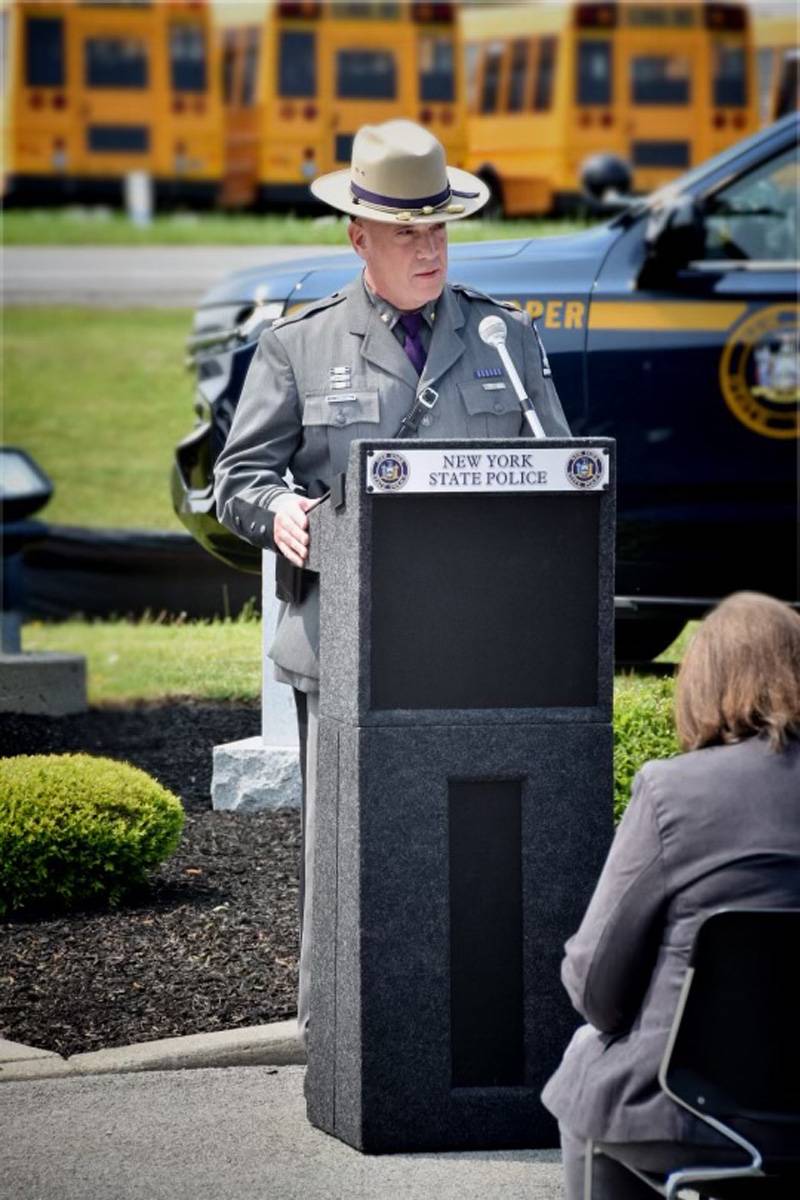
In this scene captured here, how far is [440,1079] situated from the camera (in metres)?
4.19

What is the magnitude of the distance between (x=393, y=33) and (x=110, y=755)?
505 inches

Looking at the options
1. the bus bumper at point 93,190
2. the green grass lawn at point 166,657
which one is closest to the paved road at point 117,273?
the bus bumper at point 93,190

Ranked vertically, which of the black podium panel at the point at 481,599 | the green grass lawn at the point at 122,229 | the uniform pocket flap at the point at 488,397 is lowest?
the green grass lawn at the point at 122,229

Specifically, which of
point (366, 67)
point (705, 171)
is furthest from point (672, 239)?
point (366, 67)

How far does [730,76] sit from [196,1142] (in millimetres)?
18699

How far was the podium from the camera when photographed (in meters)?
4.04

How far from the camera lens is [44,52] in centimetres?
2266

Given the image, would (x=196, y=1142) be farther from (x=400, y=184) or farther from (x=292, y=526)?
(x=400, y=184)

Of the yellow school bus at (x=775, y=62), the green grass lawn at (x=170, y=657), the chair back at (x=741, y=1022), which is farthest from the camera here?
the yellow school bus at (x=775, y=62)

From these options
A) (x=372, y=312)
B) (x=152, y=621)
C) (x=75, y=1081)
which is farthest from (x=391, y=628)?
(x=152, y=621)

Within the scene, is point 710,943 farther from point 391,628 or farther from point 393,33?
point 393,33

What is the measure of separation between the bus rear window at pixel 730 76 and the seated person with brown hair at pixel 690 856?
19.0 meters

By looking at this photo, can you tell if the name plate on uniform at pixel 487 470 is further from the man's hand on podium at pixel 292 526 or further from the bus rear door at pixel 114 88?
the bus rear door at pixel 114 88

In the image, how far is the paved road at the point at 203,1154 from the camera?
4.12 meters
